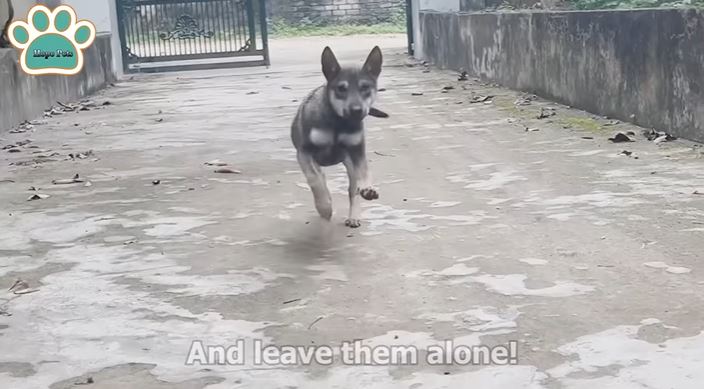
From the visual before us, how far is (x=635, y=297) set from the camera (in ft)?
12.7

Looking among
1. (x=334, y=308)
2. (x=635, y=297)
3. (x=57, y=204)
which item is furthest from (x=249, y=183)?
(x=635, y=297)

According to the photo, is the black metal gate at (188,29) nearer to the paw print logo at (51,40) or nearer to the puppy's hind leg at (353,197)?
the paw print logo at (51,40)

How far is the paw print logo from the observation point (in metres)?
11.3

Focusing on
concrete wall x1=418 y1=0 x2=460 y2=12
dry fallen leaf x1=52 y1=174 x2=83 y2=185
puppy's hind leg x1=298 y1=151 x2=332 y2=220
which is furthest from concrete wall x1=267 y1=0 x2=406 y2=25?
puppy's hind leg x1=298 y1=151 x2=332 y2=220

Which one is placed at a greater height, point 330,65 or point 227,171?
point 330,65

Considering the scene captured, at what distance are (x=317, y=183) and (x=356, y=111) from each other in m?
0.45

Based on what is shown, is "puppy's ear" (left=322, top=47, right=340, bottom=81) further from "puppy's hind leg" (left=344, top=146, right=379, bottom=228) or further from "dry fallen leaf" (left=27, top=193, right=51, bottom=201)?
"dry fallen leaf" (left=27, top=193, right=51, bottom=201)

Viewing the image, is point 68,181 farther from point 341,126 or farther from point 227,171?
point 341,126

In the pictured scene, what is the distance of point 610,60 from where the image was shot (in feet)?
29.2

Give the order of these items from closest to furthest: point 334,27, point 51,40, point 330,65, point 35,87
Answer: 1. point 330,65
2. point 35,87
3. point 51,40
4. point 334,27

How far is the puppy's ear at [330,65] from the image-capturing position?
16.8 feet

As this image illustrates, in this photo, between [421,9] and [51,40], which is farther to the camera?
[421,9]

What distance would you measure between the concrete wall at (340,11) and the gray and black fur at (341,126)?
28.5m

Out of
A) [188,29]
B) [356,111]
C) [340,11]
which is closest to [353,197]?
[356,111]
